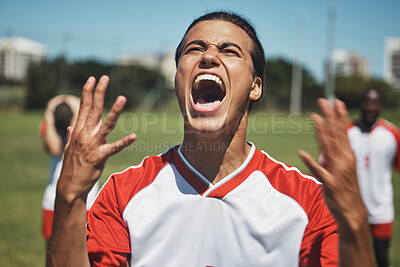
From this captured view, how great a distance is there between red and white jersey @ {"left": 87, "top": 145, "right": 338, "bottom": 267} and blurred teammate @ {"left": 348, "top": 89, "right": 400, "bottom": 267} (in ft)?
13.2

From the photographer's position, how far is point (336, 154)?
1489mm

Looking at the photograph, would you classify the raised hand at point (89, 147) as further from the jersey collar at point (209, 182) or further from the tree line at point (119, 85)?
the tree line at point (119, 85)

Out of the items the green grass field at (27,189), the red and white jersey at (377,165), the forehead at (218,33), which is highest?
the forehead at (218,33)

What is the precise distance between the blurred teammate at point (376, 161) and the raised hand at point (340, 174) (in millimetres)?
4434

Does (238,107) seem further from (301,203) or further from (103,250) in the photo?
(103,250)

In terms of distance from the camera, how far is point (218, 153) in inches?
87.9

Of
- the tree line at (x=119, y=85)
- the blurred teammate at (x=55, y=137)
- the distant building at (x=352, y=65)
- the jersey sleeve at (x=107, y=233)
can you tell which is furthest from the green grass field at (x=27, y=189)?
the distant building at (x=352, y=65)

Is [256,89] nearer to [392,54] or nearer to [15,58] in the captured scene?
[392,54]

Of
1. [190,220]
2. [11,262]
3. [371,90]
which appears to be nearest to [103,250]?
[190,220]

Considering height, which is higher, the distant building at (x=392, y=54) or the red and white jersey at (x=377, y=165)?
the distant building at (x=392, y=54)

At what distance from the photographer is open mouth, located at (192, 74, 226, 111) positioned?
212 centimetres

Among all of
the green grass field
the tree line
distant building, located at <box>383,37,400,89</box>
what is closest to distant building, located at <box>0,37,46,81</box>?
the tree line

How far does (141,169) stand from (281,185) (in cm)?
81

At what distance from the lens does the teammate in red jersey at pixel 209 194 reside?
1585 millimetres
